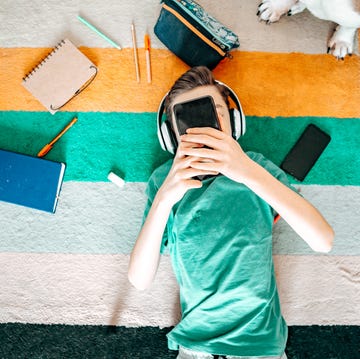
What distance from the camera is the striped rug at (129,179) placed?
123 centimetres

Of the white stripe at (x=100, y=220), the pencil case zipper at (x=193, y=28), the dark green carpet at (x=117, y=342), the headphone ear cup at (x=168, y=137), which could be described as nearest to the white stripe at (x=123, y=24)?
the pencil case zipper at (x=193, y=28)

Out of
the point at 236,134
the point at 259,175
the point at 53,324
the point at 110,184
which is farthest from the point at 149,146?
the point at 53,324

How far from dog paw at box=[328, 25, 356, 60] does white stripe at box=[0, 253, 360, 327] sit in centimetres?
63

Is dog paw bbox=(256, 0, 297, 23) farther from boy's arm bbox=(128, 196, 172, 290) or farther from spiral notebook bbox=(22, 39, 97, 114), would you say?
boy's arm bbox=(128, 196, 172, 290)

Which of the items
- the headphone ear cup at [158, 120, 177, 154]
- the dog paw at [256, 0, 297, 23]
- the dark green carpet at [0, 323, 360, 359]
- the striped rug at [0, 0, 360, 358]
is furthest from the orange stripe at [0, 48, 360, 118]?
the dark green carpet at [0, 323, 360, 359]

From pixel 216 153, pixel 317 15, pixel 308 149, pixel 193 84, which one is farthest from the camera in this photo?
pixel 308 149

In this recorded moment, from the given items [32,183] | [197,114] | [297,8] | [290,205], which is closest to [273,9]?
[297,8]

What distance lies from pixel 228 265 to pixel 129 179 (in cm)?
41

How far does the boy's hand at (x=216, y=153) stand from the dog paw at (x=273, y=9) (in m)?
0.55

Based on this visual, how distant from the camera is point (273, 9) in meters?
1.24

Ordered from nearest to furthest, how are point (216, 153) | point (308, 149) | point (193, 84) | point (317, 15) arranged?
point (216, 153) → point (193, 84) → point (317, 15) → point (308, 149)

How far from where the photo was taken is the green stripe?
1250mm

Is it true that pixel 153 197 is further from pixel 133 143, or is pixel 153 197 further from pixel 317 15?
pixel 317 15

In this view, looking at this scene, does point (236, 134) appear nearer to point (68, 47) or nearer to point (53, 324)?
point (68, 47)
